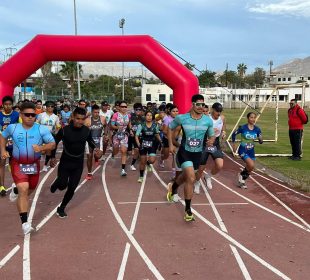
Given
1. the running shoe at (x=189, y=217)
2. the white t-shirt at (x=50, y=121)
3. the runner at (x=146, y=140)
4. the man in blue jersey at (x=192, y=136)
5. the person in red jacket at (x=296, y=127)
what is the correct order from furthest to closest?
the person in red jacket at (x=296, y=127) < the white t-shirt at (x=50, y=121) < the runner at (x=146, y=140) < the man in blue jersey at (x=192, y=136) < the running shoe at (x=189, y=217)

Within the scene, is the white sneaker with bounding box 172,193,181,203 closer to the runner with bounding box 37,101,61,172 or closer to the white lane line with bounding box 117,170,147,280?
the white lane line with bounding box 117,170,147,280

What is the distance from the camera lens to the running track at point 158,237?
15.2ft

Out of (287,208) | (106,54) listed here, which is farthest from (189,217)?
(106,54)

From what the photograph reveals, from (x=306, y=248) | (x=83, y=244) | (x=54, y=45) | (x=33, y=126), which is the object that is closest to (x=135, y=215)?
(x=83, y=244)

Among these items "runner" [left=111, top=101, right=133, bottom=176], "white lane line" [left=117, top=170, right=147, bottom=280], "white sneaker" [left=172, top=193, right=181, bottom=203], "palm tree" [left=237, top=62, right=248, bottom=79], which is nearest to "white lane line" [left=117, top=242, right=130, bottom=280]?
"white lane line" [left=117, top=170, right=147, bottom=280]

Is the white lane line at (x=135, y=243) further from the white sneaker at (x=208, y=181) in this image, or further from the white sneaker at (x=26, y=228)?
the white sneaker at (x=208, y=181)

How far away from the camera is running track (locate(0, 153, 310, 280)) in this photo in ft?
15.2

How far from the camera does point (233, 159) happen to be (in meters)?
13.4

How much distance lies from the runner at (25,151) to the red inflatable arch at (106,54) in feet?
21.5

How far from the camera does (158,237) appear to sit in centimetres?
574

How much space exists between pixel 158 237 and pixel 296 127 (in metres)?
9.17

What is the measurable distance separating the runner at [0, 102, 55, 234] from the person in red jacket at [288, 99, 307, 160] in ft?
31.0

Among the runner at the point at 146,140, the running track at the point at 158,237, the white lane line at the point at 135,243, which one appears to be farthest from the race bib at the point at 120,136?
the white lane line at the point at 135,243

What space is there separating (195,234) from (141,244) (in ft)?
2.92
